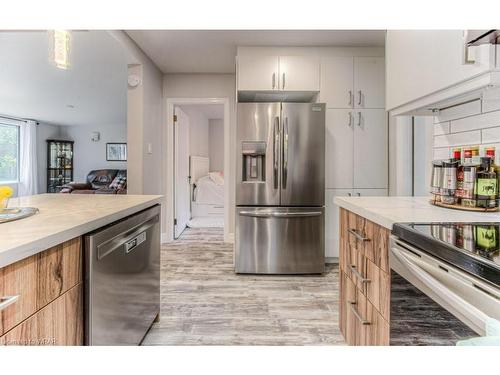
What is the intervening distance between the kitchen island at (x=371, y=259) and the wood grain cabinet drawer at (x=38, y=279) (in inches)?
43.1

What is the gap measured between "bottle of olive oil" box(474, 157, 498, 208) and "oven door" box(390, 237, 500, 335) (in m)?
0.61

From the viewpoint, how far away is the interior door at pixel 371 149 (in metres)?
3.29

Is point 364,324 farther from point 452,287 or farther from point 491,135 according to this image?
point 491,135

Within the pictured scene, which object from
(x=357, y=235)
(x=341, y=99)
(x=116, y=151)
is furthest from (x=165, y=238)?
(x=116, y=151)

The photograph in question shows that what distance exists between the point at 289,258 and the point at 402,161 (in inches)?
58.2

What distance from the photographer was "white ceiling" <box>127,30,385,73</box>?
300cm

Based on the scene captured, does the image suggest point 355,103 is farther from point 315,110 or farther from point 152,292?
point 152,292

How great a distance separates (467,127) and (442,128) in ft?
0.72

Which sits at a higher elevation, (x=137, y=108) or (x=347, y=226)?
(x=137, y=108)

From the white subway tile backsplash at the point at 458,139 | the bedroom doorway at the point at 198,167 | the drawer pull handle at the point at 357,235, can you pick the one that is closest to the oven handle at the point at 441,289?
the drawer pull handle at the point at 357,235

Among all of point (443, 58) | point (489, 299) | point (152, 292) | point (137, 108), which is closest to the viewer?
point (489, 299)

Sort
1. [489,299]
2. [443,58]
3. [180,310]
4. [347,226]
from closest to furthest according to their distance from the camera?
[489,299]
[443,58]
[347,226]
[180,310]
